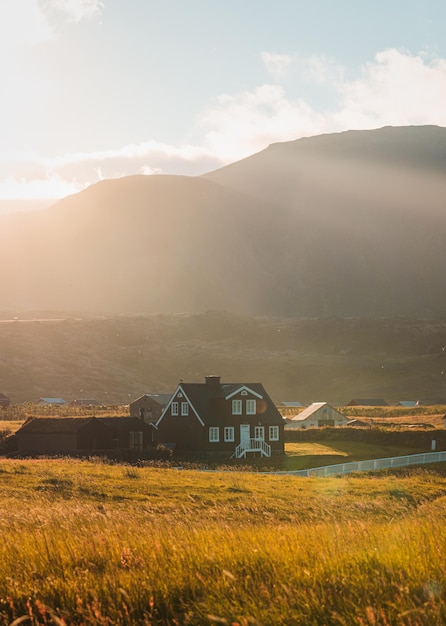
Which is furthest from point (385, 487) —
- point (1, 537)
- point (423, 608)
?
point (423, 608)

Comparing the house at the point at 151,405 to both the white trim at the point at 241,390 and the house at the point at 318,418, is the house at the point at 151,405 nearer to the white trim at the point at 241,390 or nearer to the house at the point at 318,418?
the house at the point at 318,418

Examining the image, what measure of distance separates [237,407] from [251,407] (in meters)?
1.35

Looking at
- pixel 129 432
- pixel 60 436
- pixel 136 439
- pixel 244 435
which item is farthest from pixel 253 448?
pixel 60 436

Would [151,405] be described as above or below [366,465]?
below

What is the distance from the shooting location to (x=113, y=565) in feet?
28.2

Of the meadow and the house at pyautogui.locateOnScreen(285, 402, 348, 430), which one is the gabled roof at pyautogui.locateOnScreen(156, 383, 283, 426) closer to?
the house at pyautogui.locateOnScreen(285, 402, 348, 430)

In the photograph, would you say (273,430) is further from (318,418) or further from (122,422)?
(318,418)

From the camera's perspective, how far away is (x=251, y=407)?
6719 centimetres

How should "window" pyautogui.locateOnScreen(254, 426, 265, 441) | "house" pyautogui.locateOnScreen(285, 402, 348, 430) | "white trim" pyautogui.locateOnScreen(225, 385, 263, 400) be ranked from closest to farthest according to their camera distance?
"window" pyautogui.locateOnScreen(254, 426, 265, 441)
"white trim" pyautogui.locateOnScreen(225, 385, 263, 400)
"house" pyautogui.locateOnScreen(285, 402, 348, 430)

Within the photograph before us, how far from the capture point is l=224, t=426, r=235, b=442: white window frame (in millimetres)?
65406

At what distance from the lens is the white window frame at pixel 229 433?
65.4m

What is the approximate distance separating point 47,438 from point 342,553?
55338 mm

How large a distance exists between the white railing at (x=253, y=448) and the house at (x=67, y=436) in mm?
8699

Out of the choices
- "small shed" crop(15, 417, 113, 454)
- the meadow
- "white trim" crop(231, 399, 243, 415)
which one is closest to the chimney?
"white trim" crop(231, 399, 243, 415)
